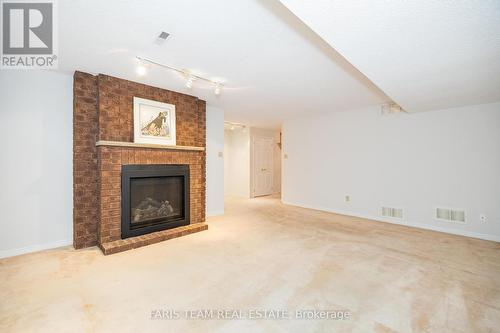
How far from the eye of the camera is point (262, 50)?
97.4 inches

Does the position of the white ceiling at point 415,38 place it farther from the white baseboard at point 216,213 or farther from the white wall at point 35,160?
the white baseboard at point 216,213

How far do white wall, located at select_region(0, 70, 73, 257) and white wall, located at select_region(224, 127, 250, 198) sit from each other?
507 centimetres

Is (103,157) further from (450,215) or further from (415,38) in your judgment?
(450,215)

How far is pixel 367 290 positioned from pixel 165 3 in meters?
3.09

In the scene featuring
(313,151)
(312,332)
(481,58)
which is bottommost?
(312,332)

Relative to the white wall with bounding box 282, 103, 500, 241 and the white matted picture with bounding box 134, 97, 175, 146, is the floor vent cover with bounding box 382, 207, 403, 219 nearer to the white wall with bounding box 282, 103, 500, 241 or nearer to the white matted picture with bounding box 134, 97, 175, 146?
the white wall with bounding box 282, 103, 500, 241

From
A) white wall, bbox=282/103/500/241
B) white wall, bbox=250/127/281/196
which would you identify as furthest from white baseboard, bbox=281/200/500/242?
white wall, bbox=250/127/281/196

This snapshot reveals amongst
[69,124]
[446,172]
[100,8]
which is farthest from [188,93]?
[446,172]

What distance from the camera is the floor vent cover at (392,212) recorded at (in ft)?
14.8

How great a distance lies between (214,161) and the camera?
5.20 meters

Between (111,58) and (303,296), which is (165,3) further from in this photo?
(303,296)

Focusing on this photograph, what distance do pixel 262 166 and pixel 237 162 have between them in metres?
0.91

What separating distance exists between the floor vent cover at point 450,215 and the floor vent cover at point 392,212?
0.58 meters

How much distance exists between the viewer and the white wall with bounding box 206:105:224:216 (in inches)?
201
